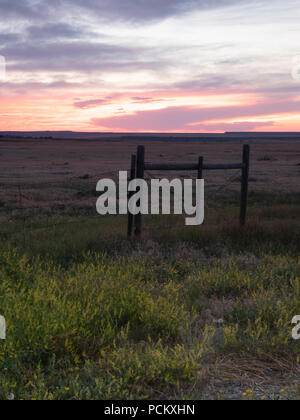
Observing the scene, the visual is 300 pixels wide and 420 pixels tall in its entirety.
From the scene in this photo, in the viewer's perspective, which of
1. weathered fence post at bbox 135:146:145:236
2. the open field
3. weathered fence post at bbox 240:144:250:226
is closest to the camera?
the open field

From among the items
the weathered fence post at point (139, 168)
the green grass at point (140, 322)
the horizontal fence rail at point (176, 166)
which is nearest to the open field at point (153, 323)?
the green grass at point (140, 322)

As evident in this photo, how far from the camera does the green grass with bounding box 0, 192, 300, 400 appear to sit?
3402 mm

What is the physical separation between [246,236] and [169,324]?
4.80 metres

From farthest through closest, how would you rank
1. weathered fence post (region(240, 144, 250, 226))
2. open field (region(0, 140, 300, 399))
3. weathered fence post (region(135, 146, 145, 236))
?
weathered fence post (region(240, 144, 250, 226)) → weathered fence post (region(135, 146, 145, 236)) → open field (region(0, 140, 300, 399))

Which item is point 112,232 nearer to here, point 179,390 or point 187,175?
point 179,390

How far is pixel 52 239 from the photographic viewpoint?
868cm

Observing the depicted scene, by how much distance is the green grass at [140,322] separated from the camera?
340 centimetres

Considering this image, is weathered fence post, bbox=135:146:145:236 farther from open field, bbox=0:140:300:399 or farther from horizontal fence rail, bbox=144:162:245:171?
open field, bbox=0:140:300:399

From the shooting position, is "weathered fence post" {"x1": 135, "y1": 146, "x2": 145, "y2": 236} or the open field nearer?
the open field

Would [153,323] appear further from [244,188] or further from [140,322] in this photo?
[244,188]

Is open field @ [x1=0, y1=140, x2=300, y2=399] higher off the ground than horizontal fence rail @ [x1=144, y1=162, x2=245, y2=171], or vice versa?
horizontal fence rail @ [x1=144, y1=162, x2=245, y2=171]

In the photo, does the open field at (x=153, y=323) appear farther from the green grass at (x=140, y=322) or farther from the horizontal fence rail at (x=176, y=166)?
the horizontal fence rail at (x=176, y=166)

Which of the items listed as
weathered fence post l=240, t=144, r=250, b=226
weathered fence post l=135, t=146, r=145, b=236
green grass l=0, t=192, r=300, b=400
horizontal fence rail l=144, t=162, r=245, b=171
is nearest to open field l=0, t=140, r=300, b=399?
green grass l=0, t=192, r=300, b=400

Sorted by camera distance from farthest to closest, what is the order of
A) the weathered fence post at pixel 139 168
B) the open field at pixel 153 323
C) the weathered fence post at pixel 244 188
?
the weathered fence post at pixel 244 188 → the weathered fence post at pixel 139 168 → the open field at pixel 153 323
